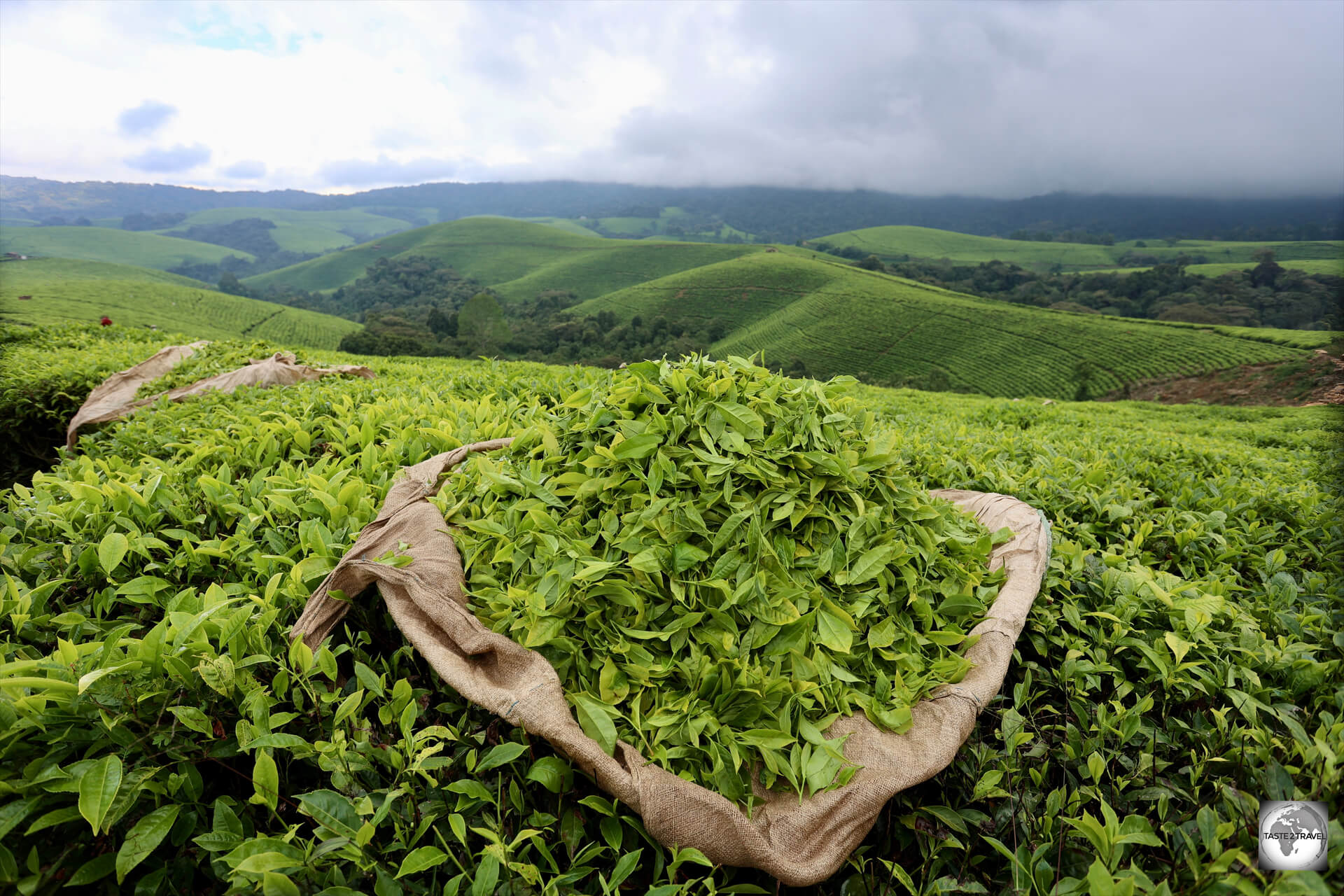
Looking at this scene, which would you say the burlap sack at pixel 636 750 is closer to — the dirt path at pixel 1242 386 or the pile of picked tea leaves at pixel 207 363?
the pile of picked tea leaves at pixel 207 363

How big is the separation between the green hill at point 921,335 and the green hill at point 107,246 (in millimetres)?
110504

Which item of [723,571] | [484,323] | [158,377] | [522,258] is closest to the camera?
[723,571]

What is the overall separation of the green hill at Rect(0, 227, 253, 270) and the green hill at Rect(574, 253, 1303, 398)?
110504mm

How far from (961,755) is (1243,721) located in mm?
940

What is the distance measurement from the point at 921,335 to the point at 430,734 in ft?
198

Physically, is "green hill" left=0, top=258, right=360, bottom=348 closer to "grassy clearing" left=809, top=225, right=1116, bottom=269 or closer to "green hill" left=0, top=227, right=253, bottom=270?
"green hill" left=0, top=227, right=253, bottom=270

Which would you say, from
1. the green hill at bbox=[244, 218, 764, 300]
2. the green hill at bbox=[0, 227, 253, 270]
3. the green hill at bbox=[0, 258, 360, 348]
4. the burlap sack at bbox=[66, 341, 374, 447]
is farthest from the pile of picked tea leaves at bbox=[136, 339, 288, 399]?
the green hill at bbox=[0, 227, 253, 270]

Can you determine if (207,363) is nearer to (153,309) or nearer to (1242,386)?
(1242,386)

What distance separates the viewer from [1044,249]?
11838 centimetres

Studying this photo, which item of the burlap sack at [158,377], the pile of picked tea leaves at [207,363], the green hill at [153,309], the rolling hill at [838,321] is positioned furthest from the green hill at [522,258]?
the burlap sack at [158,377]

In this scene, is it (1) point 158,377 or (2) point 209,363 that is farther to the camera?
(2) point 209,363

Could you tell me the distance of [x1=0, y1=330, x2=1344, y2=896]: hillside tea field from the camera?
1.43 m

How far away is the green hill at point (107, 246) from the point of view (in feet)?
358

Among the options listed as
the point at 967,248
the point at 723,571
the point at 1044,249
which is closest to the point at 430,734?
the point at 723,571
